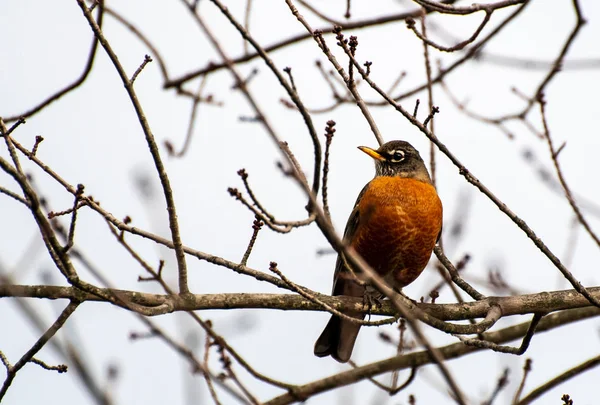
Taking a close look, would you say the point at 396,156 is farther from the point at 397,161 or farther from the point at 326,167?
the point at 326,167

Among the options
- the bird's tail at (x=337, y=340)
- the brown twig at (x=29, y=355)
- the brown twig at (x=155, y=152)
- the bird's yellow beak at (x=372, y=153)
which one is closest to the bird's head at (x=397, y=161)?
the bird's yellow beak at (x=372, y=153)

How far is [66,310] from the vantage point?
3.90 m

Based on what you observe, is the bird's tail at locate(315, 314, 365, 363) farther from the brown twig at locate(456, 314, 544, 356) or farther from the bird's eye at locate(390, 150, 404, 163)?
the brown twig at locate(456, 314, 544, 356)

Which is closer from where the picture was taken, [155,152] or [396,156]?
[155,152]

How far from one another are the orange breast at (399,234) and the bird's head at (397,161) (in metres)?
0.52

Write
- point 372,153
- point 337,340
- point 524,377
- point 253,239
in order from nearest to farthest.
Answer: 1. point 253,239
2. point 524,377
3. point 337,340
4. point 372,153

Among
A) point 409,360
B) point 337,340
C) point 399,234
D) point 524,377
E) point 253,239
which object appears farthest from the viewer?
point 337,340

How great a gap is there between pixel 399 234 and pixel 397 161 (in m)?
1.11

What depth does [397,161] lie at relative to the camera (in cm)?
716

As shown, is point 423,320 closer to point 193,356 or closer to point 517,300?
point 517,300

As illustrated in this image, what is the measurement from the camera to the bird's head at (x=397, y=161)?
7016mm

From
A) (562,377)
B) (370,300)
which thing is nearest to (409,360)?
(370,300)

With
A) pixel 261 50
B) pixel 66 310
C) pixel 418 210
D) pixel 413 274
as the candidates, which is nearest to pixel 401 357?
pixel 413 274

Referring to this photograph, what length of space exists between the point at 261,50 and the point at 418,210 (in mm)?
3526
